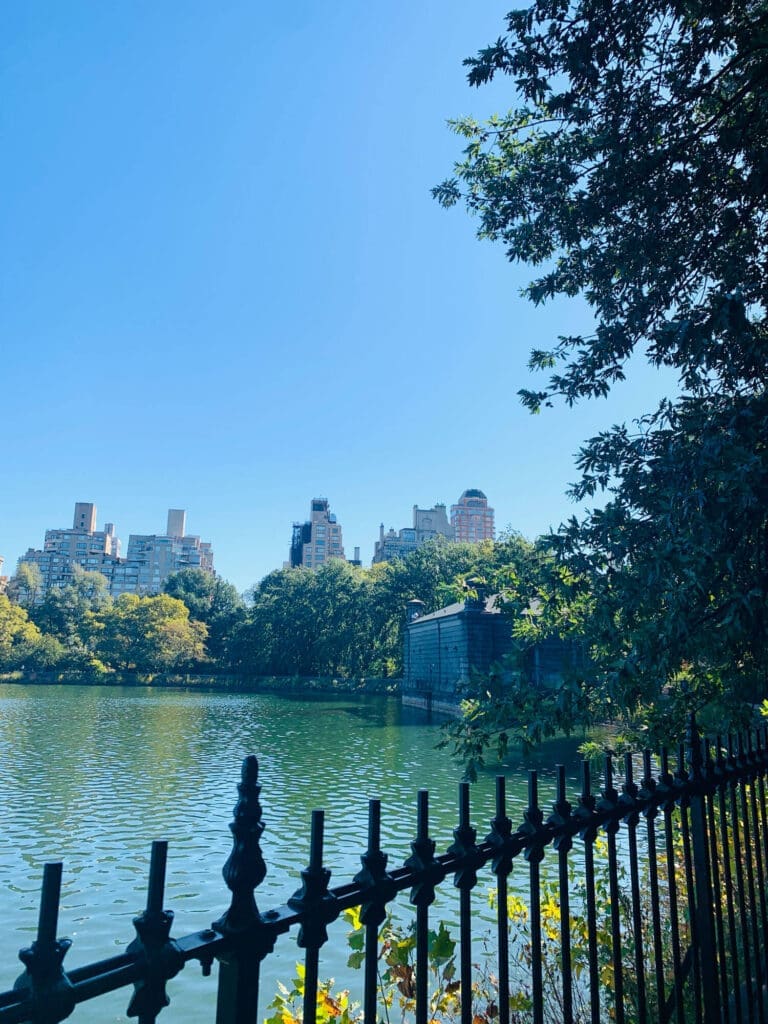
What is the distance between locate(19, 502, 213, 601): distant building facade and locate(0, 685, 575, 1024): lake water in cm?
13207

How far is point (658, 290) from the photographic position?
18.9ft

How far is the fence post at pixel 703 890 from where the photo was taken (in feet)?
9.48

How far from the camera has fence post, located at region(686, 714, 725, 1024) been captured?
2.89 m

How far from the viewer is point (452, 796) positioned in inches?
716

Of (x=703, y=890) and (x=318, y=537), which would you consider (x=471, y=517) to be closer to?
(x=318, y=537)

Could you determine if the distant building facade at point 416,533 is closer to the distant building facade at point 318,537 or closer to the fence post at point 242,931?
the distant building facade at point 318,537

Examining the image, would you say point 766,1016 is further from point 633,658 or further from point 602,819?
point 602,819

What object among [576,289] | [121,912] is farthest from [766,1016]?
[121,912]

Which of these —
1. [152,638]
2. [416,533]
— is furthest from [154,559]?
[152,638]

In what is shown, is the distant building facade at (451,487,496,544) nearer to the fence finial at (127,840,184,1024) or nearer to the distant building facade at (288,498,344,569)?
the distant building facade at (288,498,344,569)

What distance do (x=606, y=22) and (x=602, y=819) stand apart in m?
5.62

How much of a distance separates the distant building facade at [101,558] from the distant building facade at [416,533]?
138 feet

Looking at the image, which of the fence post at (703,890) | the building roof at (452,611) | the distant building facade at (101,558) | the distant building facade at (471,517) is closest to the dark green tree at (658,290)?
the fence post at (703,890)

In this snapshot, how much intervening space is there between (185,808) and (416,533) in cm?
13162
